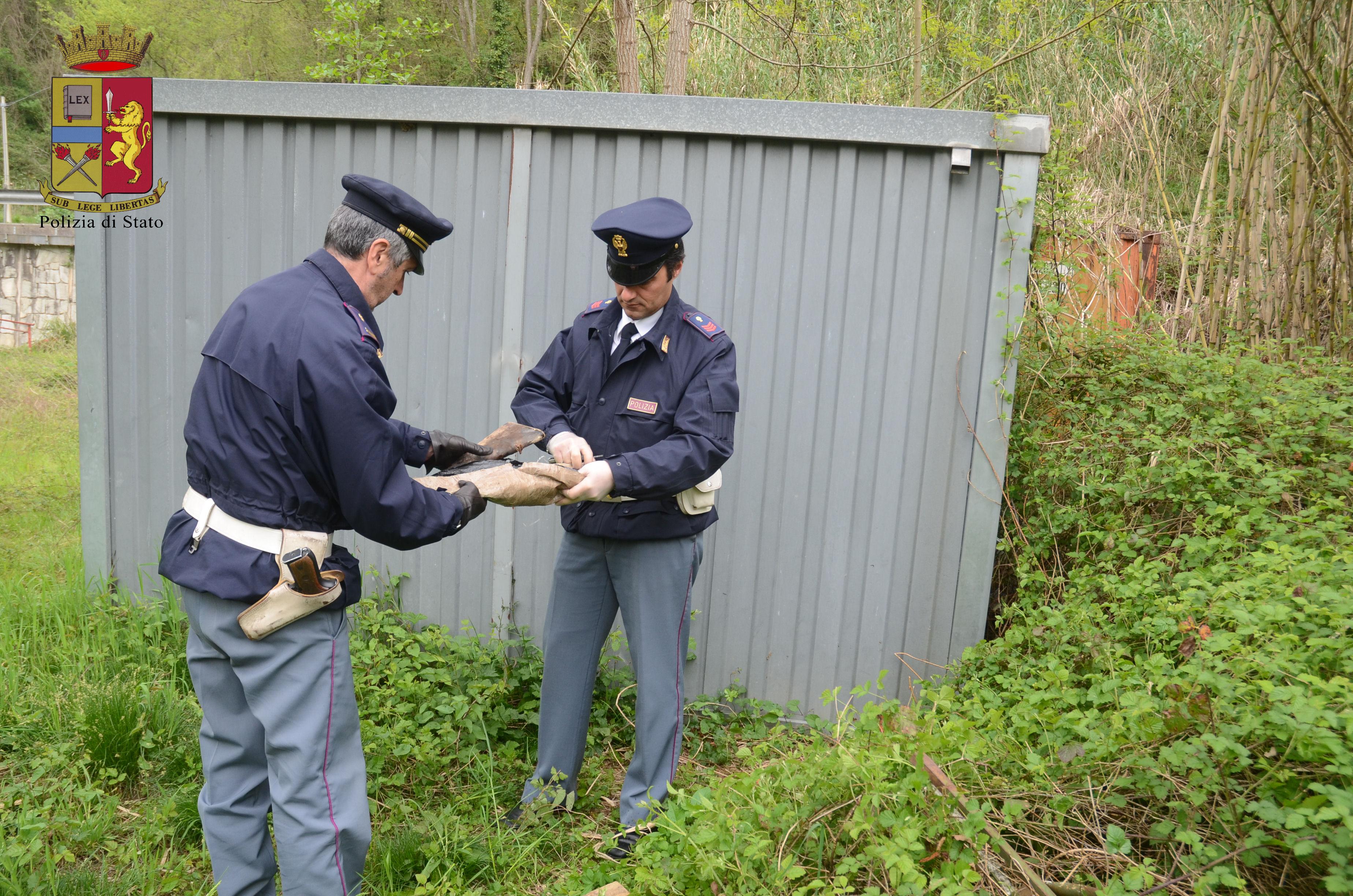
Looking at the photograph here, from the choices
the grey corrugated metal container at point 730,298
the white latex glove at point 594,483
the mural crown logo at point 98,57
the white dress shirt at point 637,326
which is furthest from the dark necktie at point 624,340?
the mural crown logo at point 98,57

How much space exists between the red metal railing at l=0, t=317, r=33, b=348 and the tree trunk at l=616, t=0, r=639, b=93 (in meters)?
12.1

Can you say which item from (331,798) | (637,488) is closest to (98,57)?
(637,488)

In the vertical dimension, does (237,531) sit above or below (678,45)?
below

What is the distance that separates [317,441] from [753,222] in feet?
7.24

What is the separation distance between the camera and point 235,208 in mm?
4141

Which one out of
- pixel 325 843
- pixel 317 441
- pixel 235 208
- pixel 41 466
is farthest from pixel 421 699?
pixel 41 466

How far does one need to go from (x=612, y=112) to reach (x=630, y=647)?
2229 mm

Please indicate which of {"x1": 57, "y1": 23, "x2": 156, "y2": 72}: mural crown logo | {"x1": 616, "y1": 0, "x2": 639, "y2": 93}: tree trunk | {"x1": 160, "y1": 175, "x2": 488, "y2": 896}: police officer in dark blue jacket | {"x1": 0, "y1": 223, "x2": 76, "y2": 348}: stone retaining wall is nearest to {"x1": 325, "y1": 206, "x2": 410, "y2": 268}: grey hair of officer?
{"x1": 160, "y1": 175, "x2": 488, "y2": 896}: police officer in dark blue jacket

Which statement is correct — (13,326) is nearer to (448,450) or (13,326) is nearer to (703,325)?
(448,450)

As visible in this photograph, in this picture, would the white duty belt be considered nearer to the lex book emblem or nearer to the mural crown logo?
the lex book emblem

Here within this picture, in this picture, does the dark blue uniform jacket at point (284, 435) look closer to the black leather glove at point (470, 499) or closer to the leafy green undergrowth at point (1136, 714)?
the black leather glove at point (470, 499)

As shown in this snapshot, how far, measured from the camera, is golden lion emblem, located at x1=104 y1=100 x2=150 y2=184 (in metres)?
4.21

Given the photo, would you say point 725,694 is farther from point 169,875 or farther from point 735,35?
point 735,35

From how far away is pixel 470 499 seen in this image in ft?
8.63
